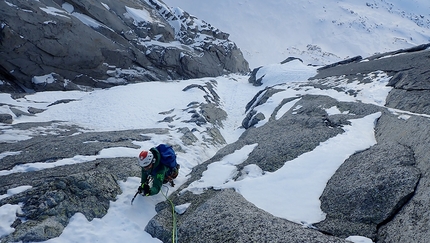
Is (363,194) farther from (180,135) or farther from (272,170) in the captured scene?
(180,135)

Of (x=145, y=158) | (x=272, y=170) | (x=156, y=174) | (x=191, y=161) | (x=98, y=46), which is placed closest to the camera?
(x=145, y=158)

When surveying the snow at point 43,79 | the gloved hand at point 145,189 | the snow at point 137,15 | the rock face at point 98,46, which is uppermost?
the gloved hand at point 145,189

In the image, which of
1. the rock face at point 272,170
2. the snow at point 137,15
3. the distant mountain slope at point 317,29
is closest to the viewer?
the rock face at point 272,170

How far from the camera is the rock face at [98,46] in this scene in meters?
31.2

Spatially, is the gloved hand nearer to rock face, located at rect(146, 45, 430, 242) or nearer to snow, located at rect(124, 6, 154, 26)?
rock face, located at rect(146, 45, 430, 242)

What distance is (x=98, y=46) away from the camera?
3675 centimetres

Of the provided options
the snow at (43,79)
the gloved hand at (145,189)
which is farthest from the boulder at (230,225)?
the snow at (43,79)

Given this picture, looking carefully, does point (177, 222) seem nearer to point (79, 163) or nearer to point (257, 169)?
point (257, 169)

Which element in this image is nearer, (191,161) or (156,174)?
(156,174)

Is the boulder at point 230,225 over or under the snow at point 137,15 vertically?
over

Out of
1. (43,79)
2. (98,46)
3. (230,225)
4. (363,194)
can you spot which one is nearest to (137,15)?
(98,46)

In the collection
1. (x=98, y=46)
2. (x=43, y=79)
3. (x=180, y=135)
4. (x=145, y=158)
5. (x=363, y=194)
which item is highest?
(x=363, y=194)

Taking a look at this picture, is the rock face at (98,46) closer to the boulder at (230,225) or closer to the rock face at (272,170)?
the rock face at (272,170)

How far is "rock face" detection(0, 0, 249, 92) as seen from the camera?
31203 mm
